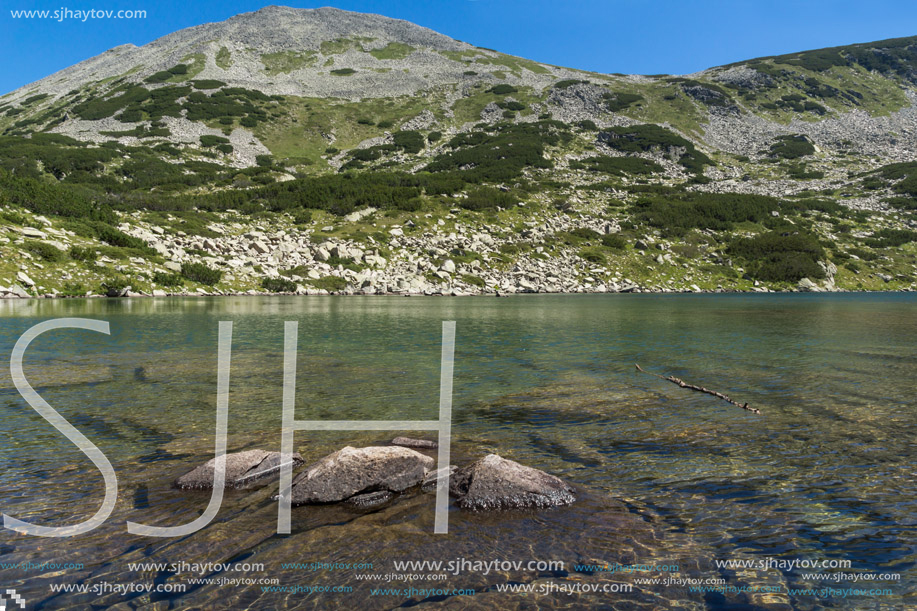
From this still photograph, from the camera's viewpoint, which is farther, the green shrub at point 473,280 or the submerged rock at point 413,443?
the green shrub at point 473,280

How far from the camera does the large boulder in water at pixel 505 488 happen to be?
23.0ft

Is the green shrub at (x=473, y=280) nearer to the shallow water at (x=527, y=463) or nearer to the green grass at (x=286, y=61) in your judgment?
the shallow water at (x=527, y=463)

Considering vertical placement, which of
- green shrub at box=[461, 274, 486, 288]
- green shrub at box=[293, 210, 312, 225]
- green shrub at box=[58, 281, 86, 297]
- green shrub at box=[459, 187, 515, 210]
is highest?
green shrub at box=[459, 187, 515, 210]

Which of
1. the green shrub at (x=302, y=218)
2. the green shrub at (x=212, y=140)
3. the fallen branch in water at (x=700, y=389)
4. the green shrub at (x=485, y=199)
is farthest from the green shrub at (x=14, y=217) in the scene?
the green shrub at (x=212, y=140)

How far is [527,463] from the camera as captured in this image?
29.1ft

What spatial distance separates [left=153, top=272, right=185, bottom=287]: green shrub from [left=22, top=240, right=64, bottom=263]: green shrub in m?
8.69

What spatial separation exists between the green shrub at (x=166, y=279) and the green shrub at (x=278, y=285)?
944 centimetres

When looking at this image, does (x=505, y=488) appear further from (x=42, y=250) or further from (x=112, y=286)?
(x=42, y=250)

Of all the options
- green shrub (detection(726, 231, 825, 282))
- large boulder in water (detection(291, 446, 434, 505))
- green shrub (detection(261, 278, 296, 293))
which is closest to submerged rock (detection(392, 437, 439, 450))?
large boulder in water (detection(291, 446, 434, 505))

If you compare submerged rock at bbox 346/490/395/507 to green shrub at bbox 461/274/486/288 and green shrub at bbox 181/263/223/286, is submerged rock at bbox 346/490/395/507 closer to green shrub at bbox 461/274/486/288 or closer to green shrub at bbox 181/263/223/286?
green shrub at bbox 181/263/223/286

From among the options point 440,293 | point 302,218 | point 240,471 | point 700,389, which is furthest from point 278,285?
point 240,471

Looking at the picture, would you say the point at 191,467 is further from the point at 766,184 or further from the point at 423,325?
the point at 766,184

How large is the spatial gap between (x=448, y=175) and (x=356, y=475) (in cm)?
9705

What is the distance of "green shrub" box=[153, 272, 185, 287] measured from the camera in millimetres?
53094
